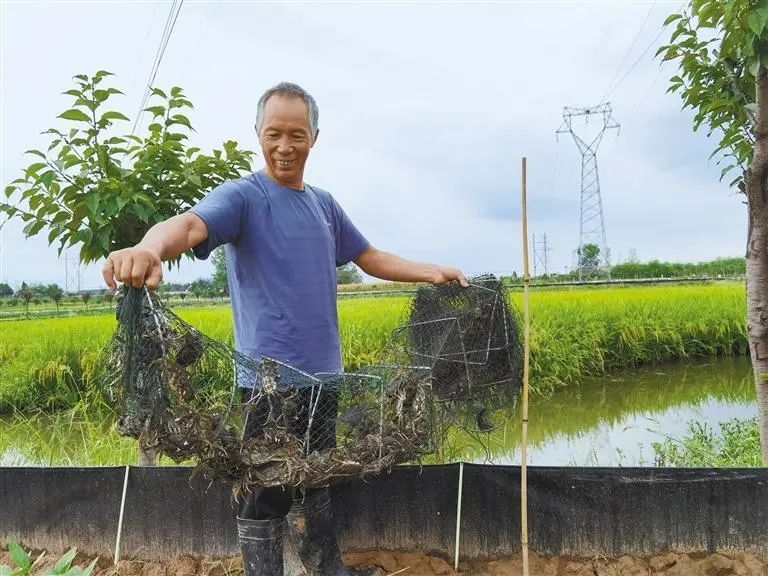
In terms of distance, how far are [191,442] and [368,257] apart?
91 cm

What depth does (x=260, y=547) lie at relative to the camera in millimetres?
1629

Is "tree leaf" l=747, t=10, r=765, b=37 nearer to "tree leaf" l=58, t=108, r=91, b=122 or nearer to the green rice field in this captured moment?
"tree leaf" l=58, t=108, r=91, b=122

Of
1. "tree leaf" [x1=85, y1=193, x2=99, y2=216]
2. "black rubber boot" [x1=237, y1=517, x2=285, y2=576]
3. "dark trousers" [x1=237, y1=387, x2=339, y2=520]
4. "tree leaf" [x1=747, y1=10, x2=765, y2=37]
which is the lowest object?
"black rubber boot" [x1=237, y1=517, x2=285, y2=576]

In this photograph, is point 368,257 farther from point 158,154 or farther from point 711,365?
point 711,365

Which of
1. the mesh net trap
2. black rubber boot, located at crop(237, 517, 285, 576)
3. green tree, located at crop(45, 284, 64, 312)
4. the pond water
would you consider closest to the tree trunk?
the mesh net trap

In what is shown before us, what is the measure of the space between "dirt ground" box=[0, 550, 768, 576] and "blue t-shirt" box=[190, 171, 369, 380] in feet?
3.05

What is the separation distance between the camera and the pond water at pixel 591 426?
12.1 feet

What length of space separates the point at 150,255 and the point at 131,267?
50mm

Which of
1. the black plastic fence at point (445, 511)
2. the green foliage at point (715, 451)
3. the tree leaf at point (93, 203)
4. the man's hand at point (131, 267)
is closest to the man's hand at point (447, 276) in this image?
the black plastic fence at point (445, 511)

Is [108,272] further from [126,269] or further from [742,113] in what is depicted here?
[742,113]

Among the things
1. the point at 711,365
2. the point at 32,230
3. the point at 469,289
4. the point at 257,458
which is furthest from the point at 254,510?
the point at 711,365

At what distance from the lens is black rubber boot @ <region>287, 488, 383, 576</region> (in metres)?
1.86

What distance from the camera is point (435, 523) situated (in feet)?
7.35

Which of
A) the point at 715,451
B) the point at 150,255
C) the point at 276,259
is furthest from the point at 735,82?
the point at 150,255
